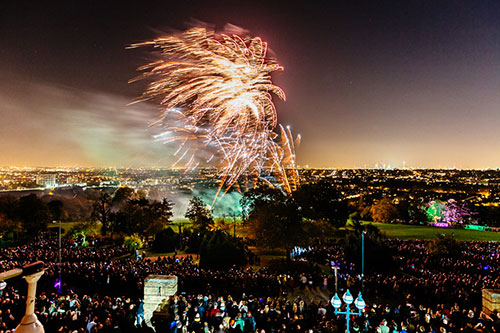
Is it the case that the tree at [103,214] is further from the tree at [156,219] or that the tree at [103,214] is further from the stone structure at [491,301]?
the stone structure at [491,301]

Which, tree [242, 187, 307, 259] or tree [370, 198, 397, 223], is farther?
tree [370, 198, 397, 223]

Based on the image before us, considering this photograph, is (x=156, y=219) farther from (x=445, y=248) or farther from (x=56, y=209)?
(x=445, y=248)

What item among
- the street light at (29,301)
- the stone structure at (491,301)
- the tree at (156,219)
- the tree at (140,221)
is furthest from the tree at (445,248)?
the street light at (29,301)

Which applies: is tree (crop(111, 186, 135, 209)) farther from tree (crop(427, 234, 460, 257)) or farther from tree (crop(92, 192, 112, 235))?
tree (crop(427, 234, 460, 257))

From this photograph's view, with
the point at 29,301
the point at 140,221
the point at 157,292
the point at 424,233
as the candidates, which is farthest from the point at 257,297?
the point at 424,233

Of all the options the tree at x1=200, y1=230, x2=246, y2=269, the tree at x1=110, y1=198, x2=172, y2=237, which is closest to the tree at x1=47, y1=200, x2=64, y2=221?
the tree at x1=110, y1=198, x2=172, y2=237

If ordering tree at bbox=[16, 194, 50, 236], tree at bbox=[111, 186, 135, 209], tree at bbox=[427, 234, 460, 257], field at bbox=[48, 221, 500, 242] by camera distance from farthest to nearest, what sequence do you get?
tree at bbox=[111, 186, 135, 209] → field at bbox=[48, 221, 500, 242] → tree at bbox=[16, 194, 50, 236] → tree at bbox=[427, 234, 460, 257]

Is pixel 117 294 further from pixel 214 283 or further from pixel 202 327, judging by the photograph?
pixel 202 327
